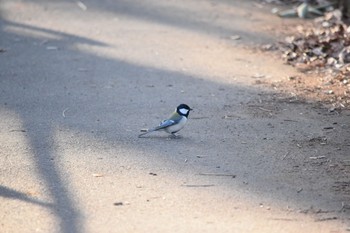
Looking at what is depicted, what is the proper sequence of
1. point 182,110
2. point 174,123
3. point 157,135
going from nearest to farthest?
point 174,123
point 182,110
point 157,135

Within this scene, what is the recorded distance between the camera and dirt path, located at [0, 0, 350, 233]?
19.8ft

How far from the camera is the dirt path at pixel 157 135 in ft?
19.8

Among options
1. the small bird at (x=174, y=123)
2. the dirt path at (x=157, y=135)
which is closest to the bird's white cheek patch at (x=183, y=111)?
the small bird at (x=174, y=123)

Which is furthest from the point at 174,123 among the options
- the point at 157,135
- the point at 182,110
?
the point at 157,135

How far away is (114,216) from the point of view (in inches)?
234

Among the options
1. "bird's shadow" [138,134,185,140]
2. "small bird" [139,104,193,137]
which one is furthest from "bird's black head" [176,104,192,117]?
"bird's shadow" [138,134,185,140]

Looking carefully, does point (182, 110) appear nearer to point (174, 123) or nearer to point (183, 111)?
point (183, 111)

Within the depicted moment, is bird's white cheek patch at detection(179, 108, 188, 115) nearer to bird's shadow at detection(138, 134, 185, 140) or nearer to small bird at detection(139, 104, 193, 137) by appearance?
small bird at detection(139, 104, 193, 137)

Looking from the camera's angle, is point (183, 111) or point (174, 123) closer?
point (174, 123)

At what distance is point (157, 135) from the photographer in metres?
8.05

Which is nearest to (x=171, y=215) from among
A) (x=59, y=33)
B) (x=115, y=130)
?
(x=115, y=130)

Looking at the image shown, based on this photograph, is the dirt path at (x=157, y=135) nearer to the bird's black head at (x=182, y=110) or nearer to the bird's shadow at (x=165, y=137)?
the bird's shadow at (x=165, y=137)

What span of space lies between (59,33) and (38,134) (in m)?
4.62

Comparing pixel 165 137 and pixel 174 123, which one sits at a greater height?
pixel 174 123
